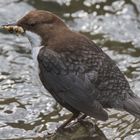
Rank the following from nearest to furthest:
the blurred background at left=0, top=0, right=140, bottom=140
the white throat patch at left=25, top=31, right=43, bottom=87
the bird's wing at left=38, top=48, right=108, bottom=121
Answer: the bird's wing at left=38, top=48, right=108, bottom=121 → the white throat patch at left=25, top=31, right=43, bottom=87 → the blurred background at left=0, top=0, right=140, bottom=140

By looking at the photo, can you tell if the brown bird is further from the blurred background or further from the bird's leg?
the blurred background

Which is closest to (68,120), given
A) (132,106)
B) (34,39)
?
(132,106)

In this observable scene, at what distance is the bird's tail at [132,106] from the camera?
4.34 meters

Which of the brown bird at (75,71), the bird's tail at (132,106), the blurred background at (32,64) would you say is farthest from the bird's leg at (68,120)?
the bird's tail at (132,106)

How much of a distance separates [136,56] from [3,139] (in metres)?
1.78

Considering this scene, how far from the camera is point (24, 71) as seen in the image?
18.6 ft

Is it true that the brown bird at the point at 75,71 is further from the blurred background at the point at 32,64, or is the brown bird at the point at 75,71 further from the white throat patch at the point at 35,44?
the blurred background at the point at 32,64

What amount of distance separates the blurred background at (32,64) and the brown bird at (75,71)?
1.12ft

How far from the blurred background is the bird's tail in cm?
26

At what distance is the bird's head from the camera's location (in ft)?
14.8

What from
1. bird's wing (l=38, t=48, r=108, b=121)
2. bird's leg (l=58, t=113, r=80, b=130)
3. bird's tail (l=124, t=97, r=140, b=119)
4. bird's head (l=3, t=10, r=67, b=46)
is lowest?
bird's leg (l=58, t=113, r=80, b=130)

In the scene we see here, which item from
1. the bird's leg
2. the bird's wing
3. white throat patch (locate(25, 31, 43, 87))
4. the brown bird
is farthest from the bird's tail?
white throat patch (locate(25, 31, 43, 87))

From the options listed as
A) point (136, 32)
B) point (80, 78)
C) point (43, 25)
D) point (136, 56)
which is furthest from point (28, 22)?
point (136, 32)

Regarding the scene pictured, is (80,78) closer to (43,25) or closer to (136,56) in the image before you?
(43,25)
